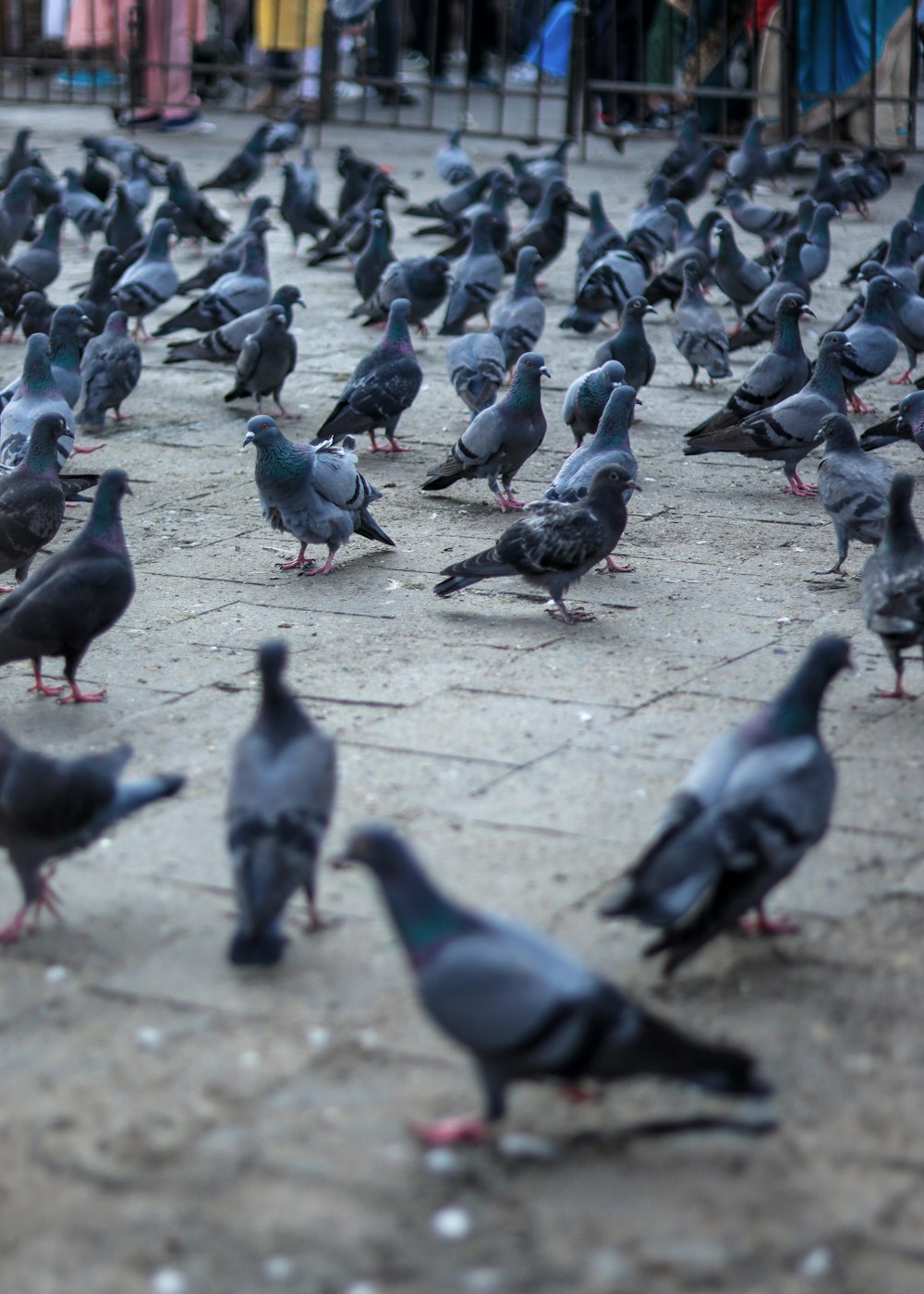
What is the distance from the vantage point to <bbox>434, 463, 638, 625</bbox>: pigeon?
6.24 meters

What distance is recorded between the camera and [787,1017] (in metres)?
3.62

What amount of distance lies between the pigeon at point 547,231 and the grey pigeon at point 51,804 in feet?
30.4

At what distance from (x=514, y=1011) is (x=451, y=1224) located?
37 cm

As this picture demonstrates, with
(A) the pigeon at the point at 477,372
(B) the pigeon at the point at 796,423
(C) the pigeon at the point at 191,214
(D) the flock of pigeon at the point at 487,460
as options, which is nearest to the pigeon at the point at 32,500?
(D) the flock of pigeon at the point at 487,460

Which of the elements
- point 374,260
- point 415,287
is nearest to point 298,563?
point 415,287

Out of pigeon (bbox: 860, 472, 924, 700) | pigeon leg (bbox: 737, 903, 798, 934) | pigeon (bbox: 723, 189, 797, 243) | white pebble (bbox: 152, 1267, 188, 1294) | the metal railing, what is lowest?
white pebble (bbox: 152, 1267, 188, 1294)

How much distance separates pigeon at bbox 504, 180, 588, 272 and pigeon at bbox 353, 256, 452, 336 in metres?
1.44

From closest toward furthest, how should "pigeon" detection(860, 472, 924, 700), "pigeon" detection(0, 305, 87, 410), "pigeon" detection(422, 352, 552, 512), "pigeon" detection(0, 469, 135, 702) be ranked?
"pigeon" detection(860, 472, 924, 700) < "pigeon" detection(0, 469, 135, 702) < "pigeon" detection(422, 352, 552, 512) < "pigeon" detection(0, 305, 87, 410)

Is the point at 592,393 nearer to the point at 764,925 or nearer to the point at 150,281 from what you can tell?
the point at 150,281

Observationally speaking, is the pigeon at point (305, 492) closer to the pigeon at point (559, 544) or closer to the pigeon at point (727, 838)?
the pigeon at point (559, 544)

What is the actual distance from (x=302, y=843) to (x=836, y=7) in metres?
15.6

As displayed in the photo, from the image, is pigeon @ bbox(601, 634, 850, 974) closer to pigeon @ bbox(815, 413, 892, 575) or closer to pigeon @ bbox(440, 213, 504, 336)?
pigeon @ bbox(815, 413, 892, 575)

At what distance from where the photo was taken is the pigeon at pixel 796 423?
7883mm

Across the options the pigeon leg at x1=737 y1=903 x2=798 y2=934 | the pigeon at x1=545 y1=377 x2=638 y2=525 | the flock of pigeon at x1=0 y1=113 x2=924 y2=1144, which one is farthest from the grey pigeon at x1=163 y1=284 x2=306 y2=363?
the pigeon leg at x1=737 y1=903 x2=798 y2=934
